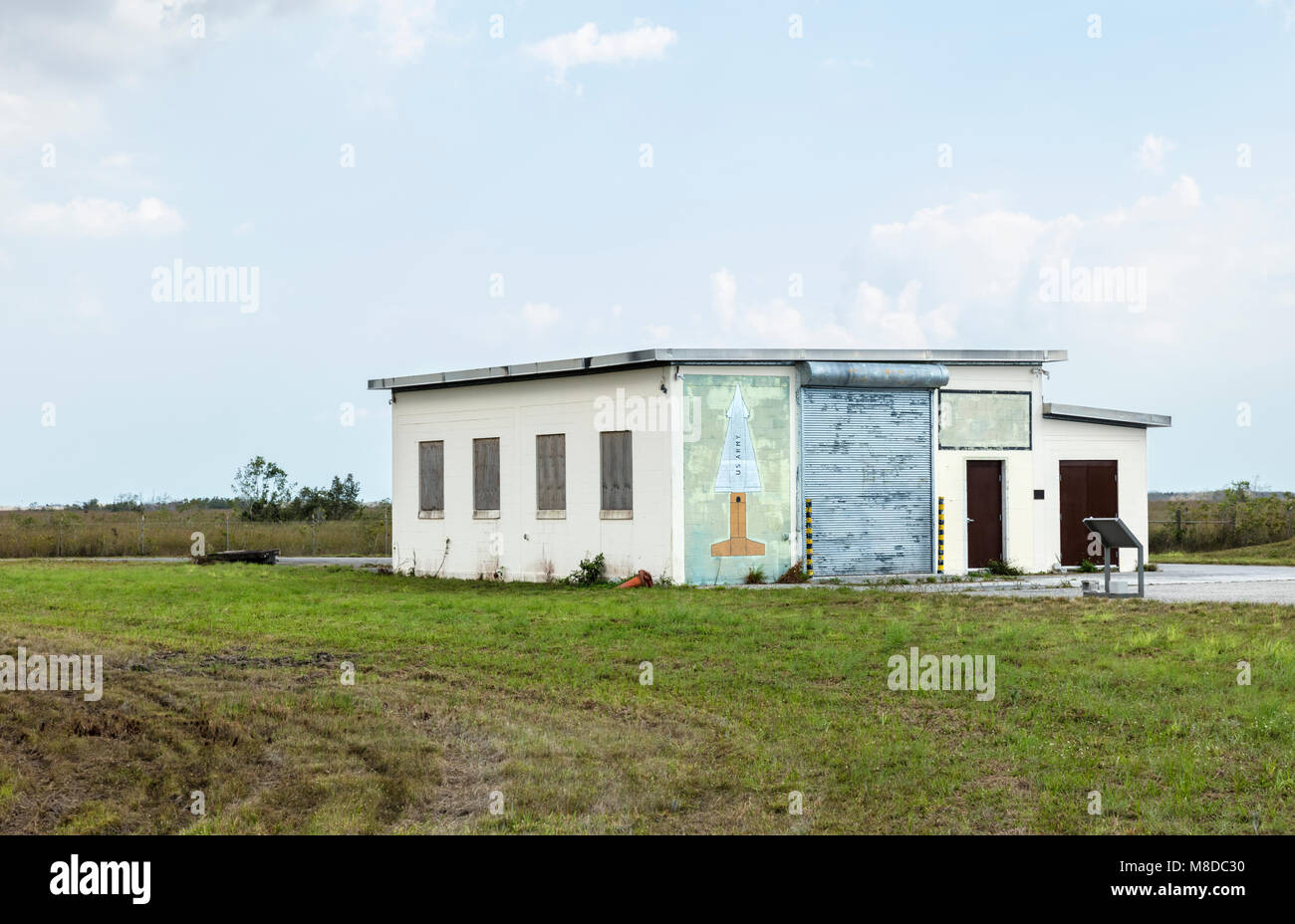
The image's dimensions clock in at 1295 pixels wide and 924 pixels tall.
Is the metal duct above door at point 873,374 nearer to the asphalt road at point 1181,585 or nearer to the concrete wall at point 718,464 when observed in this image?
the concrete wall at point 718,464

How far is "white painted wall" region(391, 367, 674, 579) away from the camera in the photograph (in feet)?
76.5

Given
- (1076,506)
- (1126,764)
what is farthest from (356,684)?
(1076,506)

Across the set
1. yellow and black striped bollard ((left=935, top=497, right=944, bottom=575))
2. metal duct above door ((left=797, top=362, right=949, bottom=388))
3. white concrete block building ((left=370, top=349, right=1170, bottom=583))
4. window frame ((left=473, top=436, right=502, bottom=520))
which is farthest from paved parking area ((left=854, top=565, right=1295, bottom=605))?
window frame ((left=473, top=436, right=502, bottom=520))

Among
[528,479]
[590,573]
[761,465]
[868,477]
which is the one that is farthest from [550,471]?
[868,477]

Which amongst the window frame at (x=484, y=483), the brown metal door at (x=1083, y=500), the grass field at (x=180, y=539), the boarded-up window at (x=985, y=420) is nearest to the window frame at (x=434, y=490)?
the window frame at (x=484, y=483)

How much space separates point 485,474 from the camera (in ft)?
87.0

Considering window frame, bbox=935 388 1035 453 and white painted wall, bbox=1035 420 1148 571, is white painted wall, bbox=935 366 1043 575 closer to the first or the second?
window frame, bbox=935 388 1035 453

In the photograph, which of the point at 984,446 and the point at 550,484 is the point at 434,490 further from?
the point at 984,446

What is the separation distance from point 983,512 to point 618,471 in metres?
7.93

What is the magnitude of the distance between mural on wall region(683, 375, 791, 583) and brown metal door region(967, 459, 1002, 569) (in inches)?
175

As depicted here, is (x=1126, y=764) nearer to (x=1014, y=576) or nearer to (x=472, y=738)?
(x=472, y=738)

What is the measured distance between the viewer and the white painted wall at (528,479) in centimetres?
2331

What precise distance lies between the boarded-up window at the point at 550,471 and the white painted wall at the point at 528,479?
0.16 meters
